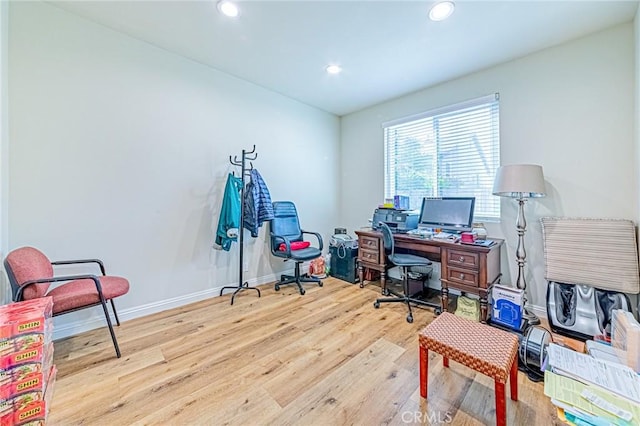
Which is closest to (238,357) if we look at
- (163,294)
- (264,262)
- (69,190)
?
(163,294)

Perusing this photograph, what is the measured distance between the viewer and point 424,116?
3.41 m

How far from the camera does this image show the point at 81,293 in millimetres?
1826

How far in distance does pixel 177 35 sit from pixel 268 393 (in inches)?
A: 119

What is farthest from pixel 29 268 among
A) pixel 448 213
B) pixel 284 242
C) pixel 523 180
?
pixel 523 180

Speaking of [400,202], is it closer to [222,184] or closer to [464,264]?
[464,264]

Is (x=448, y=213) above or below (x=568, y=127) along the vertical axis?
below

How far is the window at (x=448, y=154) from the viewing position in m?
2.90

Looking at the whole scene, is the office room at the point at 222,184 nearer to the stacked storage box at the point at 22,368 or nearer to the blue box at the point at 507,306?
the stacked storage box at the point at 22,368

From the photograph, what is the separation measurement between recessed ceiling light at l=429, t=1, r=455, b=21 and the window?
1.19 meters

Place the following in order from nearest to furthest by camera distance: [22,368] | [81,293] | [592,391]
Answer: [592,391], [22,368], [81,293]

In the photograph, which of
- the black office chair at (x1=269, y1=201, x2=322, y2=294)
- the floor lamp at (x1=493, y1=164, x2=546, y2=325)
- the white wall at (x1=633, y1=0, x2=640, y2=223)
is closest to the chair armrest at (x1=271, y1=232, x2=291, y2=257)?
the black office chair at (x1=269, y1=201, x2=322, y2=294)

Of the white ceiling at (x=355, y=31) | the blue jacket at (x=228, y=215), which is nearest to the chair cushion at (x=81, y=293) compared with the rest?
the blue jacket at (x=228, y=215)

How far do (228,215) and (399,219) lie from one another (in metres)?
2.04

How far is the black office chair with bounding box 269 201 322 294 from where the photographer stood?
3.20 metres
